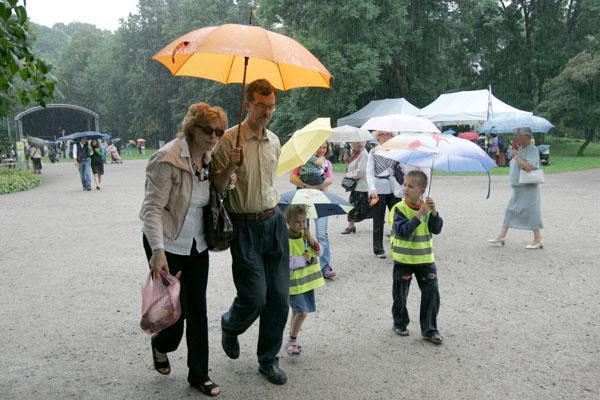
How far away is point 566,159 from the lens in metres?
28.7

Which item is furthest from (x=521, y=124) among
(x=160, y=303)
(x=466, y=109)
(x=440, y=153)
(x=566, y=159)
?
(x=566, y=159)

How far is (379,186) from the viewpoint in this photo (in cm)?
748

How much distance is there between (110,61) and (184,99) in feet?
61.7

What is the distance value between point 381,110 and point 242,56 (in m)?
24.2

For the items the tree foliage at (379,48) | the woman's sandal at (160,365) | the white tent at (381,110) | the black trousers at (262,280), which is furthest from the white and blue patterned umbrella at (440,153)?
Result: the white tent at (381,110)

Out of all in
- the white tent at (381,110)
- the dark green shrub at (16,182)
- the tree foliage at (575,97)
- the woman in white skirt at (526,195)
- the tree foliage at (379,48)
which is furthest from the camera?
the tree foliage at (575,97)

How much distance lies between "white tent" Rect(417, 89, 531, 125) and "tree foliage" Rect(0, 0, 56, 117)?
21716mm

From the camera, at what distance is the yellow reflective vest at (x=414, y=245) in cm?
443

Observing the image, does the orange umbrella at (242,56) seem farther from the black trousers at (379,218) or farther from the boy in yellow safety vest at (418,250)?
the black trousers at (379,218)

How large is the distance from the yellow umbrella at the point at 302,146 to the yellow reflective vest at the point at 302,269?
0.71 meters

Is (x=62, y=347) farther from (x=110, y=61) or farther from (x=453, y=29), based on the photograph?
(x=110, y=61)

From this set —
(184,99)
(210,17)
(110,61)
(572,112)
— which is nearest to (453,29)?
(572,112)

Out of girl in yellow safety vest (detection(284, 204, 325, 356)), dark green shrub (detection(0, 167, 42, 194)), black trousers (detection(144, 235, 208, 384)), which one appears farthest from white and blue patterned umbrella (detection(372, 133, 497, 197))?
dark green shrub (detection(0, 167, 42, 194))

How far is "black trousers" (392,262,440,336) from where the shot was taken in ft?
14.5
